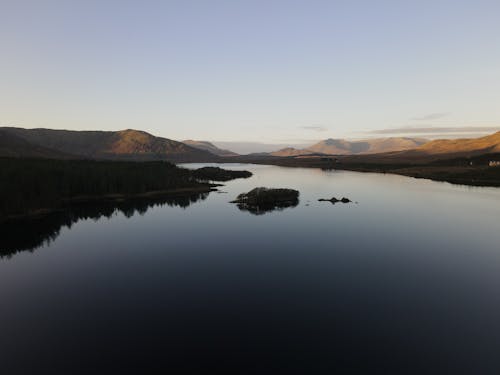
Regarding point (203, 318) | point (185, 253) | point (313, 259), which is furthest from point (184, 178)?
point (203, 318)

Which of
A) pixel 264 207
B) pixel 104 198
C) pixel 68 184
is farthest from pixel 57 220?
pixel 264 207

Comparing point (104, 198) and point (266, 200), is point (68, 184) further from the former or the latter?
point (266, 200)

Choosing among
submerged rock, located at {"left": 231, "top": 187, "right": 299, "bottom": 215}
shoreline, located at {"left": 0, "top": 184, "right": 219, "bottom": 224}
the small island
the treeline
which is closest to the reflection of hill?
shoreline, located at {"left": 0, "top": 184, "right": 219, "bottom": 224}

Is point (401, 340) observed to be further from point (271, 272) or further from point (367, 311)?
point (271, 272)

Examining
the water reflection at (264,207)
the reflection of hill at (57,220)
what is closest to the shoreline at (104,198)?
the reflection of hill at (57,220)

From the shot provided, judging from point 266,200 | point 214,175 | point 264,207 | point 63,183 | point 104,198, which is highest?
point 63,183

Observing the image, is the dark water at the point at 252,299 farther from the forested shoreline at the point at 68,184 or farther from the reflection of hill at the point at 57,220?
the forested shoreline at the point at 68,184

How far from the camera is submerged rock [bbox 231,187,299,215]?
75.1m

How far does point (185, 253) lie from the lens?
134ft

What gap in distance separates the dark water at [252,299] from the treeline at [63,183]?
14212 mm

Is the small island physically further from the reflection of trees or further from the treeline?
the reflection of trees

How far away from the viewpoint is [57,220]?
202ft

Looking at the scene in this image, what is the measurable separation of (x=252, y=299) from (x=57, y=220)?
53.0m

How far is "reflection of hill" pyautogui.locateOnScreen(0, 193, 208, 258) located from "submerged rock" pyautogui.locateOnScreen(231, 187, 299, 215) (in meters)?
15.7
